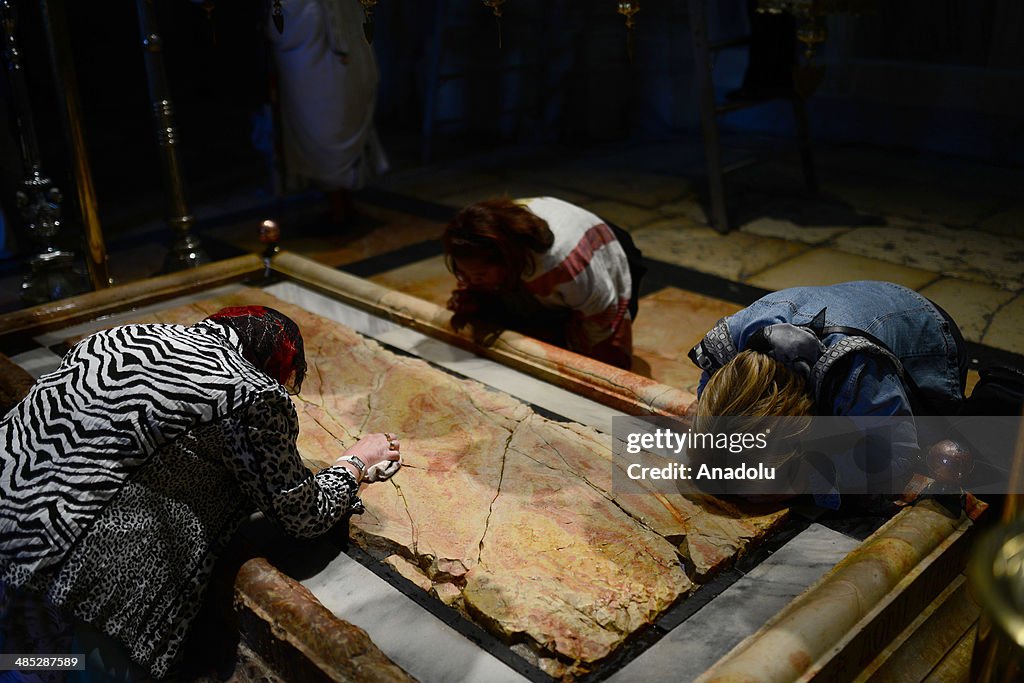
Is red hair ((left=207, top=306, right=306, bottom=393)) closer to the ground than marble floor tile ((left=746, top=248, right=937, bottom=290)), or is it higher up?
higher up

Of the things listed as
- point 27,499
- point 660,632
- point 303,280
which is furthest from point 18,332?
point 660,632

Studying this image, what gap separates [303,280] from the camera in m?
4.31

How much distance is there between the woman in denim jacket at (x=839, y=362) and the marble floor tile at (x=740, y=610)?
16cm

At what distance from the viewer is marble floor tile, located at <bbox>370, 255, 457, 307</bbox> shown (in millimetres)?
4746

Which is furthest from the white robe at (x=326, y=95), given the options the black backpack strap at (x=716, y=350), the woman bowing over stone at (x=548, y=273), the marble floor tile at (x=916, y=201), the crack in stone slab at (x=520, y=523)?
the black backpack strap at (x=716, y=350)

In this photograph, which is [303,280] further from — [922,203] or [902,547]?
[922,203]

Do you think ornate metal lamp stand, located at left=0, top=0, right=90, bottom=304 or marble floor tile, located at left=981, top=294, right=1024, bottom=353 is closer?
marble floor tile, located at left=981, top=294, right=1024, bottom=353

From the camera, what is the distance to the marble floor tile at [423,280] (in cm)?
475

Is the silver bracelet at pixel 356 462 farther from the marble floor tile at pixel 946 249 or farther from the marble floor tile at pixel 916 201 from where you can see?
the marble floor tile at pixel 916 201

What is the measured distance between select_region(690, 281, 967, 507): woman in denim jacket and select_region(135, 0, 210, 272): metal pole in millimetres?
3173

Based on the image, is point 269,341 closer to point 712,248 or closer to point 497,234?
point 497,234

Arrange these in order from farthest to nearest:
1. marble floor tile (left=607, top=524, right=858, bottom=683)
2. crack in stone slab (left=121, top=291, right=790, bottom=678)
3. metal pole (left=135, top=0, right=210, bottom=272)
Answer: metal pole (left=135, top=0, right=210, bottom=272) → crack in stone slab (left=121, top=291, right=790, bottom=678) → marble floor tile (left=607, top=524, right=858, bottom=683)

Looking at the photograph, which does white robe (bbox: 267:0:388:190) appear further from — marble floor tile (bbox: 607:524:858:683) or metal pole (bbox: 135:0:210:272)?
marble floor tile (bbox: 607:524:858:683)

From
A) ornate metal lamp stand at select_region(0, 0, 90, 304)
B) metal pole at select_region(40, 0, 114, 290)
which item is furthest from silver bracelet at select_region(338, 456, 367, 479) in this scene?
ornate metal lamp stand at select_region(0, 0, 90, 304)
